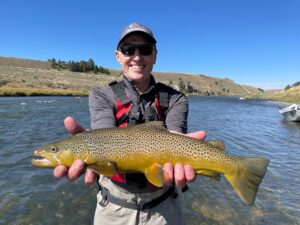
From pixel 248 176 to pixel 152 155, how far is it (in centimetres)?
97

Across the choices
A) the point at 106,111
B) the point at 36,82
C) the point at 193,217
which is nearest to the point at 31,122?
the point at 193,217

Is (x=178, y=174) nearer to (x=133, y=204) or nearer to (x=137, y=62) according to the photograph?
(x=133, y=204)

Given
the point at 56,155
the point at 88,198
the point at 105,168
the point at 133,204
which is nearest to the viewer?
the point at 105,168

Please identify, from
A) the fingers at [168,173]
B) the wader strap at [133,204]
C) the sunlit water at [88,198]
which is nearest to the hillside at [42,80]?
the sunlit water at [88,198]

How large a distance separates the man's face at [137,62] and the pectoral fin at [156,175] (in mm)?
1079

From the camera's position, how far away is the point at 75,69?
121062 millimetres

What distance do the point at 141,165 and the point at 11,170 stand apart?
858 centimetres

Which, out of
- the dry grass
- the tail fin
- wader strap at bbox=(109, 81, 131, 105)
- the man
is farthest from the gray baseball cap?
the dry grass

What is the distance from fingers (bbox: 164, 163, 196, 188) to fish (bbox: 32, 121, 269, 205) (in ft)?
0.21

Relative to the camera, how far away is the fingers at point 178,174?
125 inches

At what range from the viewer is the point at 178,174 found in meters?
3.16

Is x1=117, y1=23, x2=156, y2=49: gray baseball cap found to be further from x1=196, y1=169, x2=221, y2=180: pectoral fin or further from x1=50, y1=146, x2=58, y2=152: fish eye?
x1=196, y1=169, x2=221, y2=180: pectoral fin

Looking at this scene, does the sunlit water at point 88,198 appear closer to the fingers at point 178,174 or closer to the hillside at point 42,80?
the fingers at point 178,174

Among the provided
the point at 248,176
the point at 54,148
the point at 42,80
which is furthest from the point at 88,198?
the point at 42,80
